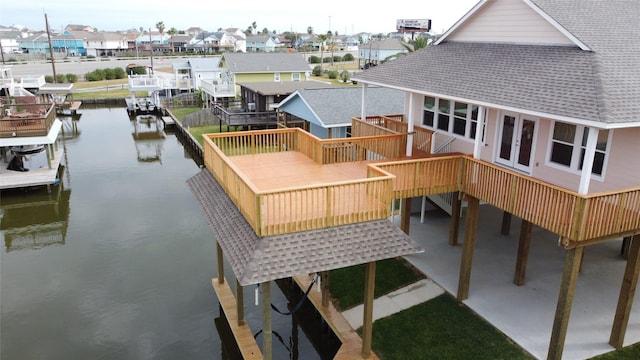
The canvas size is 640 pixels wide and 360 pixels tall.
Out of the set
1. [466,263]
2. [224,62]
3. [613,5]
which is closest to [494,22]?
[613,5]

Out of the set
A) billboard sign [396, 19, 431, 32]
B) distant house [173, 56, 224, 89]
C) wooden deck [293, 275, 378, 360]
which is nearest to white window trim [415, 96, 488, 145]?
wooden deck [293, 275, 378, 360]

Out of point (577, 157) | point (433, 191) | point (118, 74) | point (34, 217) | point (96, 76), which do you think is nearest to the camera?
point (577, 157)

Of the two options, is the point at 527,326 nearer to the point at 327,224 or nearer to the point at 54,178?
the point at 327,224

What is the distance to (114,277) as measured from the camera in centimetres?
1792

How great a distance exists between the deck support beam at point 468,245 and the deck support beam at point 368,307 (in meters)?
3.35

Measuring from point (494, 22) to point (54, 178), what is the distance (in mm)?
24998

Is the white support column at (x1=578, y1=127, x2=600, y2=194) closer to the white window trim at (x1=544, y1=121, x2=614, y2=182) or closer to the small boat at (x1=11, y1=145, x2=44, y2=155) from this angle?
the white window trim at (x1=544, y1=121, x2=614, y2=182)

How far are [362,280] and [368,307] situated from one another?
4.21 metres

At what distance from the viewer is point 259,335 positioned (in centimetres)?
1480

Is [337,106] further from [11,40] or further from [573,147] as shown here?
[11,40]

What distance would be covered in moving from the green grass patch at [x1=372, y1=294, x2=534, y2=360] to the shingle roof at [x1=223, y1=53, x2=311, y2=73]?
126ft

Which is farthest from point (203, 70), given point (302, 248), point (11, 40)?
point (11, 40)

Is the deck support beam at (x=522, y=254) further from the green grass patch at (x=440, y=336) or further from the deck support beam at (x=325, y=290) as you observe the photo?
the deck support beam at (x=325, y=290)

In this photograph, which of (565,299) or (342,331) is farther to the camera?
(342,331)
